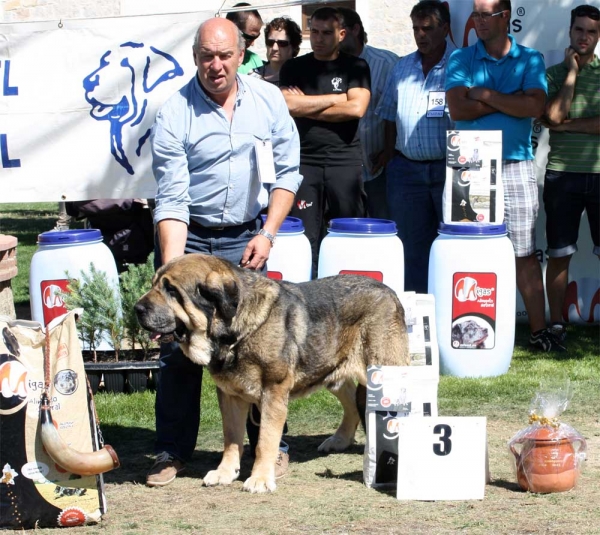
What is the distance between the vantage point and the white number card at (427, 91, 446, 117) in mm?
8289

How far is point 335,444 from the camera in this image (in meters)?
5.96

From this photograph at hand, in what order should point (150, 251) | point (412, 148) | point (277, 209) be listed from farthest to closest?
point (150, 251)
point (412, 148)
point (277, 209)

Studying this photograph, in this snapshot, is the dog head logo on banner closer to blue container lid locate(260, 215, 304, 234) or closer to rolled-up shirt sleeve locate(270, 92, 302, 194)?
blue container lid locate(260, 215, 304, 234)

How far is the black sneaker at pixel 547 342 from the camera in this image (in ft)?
27.6

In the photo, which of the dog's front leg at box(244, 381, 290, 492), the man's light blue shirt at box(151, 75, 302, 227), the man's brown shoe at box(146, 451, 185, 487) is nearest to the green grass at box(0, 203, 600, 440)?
the man's brown shoe at box(146, 451, 185, 487)

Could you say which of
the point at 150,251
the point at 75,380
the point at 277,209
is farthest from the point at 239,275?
the point at 150,251

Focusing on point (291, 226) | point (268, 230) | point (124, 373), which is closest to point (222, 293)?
point (268, 230)

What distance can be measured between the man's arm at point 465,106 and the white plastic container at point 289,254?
1540 millimetres

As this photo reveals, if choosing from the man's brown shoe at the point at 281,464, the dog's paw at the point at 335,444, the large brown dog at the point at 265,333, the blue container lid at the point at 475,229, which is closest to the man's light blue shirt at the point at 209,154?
the large brown dog at the point at 265,333

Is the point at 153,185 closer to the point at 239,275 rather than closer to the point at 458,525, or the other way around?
the point at 239,275

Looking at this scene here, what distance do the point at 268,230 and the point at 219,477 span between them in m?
1.32

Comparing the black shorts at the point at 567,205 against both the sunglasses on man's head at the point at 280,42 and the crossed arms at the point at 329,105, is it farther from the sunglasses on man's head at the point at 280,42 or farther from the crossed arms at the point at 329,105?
the sunglasses on man's head at the point at 280,42

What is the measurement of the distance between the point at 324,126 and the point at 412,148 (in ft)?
2.42

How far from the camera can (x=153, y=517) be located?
4.83m
